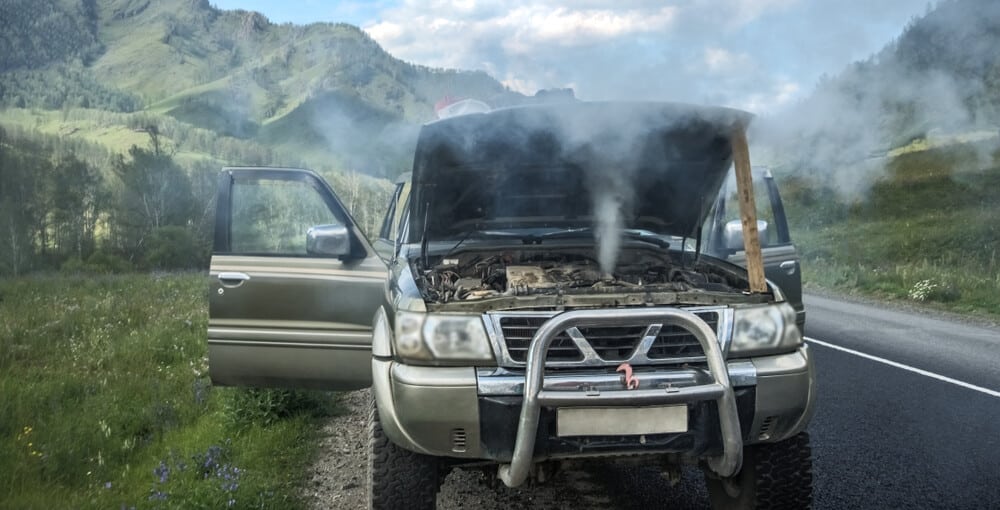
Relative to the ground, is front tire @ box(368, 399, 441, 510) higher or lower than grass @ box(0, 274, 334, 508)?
higher

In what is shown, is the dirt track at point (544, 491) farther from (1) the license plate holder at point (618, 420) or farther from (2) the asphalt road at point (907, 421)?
(1) the license plate holder at point (618, 420)

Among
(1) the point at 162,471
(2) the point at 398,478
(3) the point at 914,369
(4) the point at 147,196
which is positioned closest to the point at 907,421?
(3) the point at 914,369

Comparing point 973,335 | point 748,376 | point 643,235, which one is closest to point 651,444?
point 748,376

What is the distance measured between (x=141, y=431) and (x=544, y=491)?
2930mm

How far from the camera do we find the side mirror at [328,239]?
4.18 metres

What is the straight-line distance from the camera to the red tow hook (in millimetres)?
2777

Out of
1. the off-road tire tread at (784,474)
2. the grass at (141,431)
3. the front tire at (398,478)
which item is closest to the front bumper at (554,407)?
the front tire at (398,478)

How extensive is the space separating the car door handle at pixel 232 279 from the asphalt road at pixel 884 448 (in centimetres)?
170

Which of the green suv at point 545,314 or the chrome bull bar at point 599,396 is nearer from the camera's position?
the chrome bull bar at point 599,396

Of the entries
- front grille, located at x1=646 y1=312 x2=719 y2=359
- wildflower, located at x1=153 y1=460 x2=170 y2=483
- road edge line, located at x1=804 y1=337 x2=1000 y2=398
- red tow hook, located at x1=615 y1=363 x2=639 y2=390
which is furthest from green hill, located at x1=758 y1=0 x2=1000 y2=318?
wildflower, located at x1=153 y1=460 x2=170 y2=483

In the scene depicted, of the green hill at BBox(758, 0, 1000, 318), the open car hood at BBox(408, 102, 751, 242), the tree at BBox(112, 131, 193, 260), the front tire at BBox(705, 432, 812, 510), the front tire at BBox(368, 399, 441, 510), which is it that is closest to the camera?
the front tire at BBox(368, 399, 441, 510)

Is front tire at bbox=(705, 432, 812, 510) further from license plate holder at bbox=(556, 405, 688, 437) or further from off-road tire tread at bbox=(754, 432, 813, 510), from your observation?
license plate holder at bbox=(556, 405, 688, 437)

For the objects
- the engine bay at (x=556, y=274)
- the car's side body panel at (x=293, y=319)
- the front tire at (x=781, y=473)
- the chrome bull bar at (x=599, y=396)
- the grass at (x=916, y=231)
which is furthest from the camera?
the grass at (x=916, y=231)

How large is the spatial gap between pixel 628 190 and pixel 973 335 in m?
7.85
